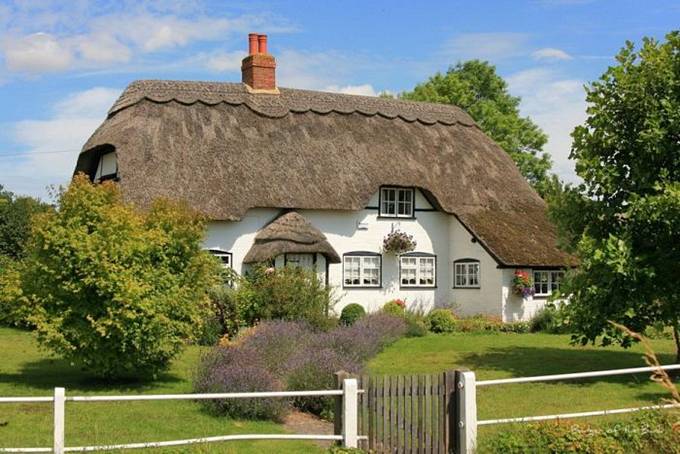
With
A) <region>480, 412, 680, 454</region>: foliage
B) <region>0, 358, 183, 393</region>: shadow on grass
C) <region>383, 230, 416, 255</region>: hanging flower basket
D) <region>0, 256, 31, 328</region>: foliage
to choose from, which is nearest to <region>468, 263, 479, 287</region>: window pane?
<region>383, 230, 416, 255</region>: hanging flower basket

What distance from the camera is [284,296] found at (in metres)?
23.2

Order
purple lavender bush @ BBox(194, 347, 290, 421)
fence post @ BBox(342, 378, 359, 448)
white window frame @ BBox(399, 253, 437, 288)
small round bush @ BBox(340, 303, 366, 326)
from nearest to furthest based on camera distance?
fence post @ BBox(342, 378, 359, 448), purple lavender bush @ BBox(194, 347, 290, 421), small round bush @ BBox(340, 303, 366, 326), white window frame @ BBox(399, 253, 437, 288)

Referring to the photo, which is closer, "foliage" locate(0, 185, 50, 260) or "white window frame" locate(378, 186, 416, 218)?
"white window frame" locate(378, 186, 416, 218)

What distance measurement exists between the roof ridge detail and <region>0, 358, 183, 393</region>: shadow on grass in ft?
48.1

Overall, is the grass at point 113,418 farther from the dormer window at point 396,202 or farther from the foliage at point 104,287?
the dormer window at point 396,202

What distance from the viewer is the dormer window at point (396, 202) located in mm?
30684

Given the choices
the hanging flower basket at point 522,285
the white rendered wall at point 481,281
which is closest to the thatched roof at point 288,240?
the white rendered wall at point 481,281

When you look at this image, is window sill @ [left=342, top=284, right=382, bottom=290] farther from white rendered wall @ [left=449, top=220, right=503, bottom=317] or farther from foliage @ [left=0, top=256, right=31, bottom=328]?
foliage @ [left=0, top=256, right=31, bottom=328]

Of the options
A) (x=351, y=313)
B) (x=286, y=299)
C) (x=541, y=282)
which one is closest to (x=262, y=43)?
(x=351, y=313)

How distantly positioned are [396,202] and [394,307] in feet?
13.3

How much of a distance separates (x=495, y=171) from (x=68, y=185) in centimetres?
2064

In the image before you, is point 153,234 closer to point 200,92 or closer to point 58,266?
point 58,266

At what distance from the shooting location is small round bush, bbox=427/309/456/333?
27656mm

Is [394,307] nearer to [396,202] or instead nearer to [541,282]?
[396,202]
